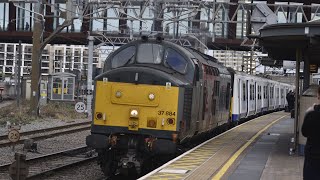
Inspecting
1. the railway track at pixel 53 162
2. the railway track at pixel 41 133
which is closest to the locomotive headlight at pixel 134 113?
the railway track at pixel 53 162

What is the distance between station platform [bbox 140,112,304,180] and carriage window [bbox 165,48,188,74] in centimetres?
206

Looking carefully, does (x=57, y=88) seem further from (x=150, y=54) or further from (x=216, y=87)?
(x=150, y=54)

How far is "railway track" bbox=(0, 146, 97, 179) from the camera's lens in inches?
524

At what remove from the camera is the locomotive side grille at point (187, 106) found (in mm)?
12225

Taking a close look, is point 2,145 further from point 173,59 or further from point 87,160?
point 173,59

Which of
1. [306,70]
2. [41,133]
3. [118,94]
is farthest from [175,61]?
[41,133]

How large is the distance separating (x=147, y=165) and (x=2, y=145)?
8.18 m

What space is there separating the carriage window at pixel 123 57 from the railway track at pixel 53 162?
3103 millimetres

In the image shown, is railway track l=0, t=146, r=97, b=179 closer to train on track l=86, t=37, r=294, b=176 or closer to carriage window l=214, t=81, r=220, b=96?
train on track l=86, t=37, r=294, b=176

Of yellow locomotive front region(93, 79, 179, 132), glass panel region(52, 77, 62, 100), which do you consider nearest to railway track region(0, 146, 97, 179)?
yellow locomotive front region(93, 79, 179, 132)

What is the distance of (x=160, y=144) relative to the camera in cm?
1157

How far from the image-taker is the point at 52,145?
65.8ft

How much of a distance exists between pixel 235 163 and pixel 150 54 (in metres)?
3.20

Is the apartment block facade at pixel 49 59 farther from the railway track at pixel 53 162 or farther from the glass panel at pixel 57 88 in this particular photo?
the railway track at pixel 53 162
